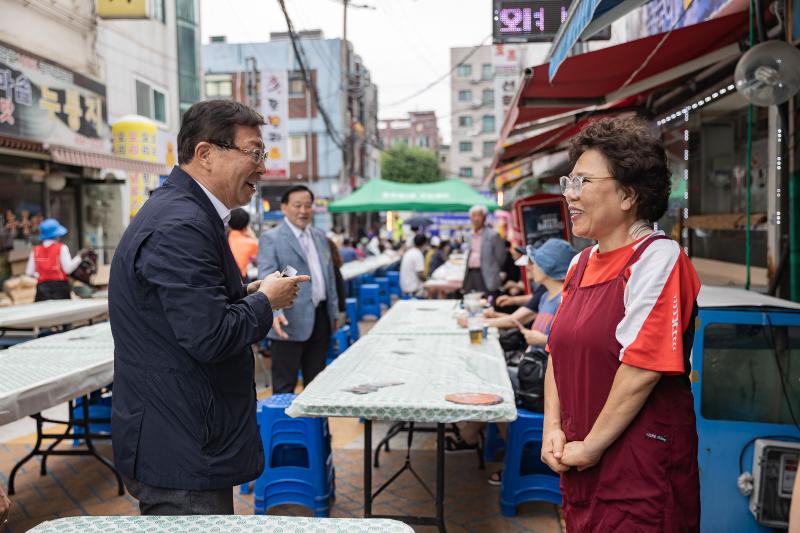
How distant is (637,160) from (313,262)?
11.6 ft

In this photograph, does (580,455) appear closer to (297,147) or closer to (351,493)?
(351,493)

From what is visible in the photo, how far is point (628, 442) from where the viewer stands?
1.88m

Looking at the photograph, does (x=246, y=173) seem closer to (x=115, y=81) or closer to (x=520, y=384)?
(x=520, y=384)

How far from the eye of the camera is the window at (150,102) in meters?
16.4

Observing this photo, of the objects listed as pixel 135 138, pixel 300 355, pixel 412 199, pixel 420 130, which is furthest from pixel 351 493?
pixel 420 130

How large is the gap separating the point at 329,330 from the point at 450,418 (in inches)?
94.3

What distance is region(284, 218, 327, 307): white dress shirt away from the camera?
16.6ft

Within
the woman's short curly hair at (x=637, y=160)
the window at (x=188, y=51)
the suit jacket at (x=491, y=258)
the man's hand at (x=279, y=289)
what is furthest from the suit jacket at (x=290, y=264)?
the window at (x=188, y=51)

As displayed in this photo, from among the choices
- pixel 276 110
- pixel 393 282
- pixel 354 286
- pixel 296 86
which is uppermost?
pixel 296 86

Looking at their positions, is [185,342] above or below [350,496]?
above

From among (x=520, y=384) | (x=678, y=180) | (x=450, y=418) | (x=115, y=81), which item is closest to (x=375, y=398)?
(x=450, y=418)

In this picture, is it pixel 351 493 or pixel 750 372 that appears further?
pixel 351 493

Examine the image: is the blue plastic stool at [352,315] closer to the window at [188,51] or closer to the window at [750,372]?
the window at [750,372]

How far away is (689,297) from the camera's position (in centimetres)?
184
